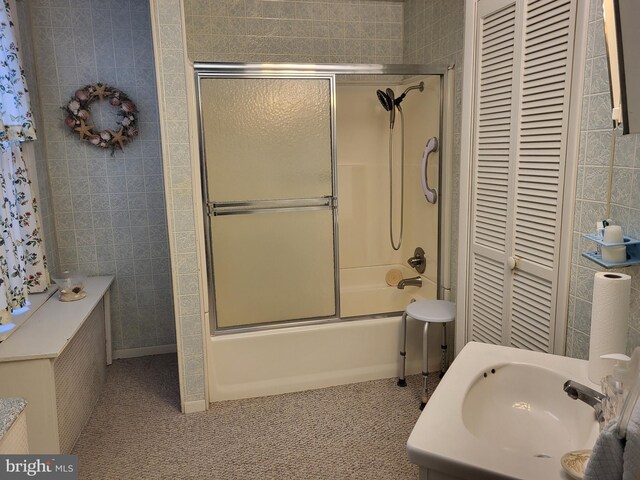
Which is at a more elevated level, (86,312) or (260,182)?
(260,182)

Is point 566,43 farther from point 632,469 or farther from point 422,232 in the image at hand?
point 422,232

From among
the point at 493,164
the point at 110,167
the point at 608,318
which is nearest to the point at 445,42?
the point at 493,164

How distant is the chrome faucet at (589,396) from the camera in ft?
3.95

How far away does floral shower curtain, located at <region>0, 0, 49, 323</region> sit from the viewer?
2.55 m

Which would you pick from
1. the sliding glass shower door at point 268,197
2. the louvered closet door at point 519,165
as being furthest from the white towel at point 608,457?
the sliding glass shower door at point 268,197

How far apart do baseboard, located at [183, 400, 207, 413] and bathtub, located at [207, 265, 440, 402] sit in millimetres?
97

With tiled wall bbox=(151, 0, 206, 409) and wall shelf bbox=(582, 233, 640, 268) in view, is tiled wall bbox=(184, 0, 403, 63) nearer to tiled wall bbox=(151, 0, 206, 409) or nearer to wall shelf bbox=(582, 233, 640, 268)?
tiled wall bbox=(151, 0, 206, 409)

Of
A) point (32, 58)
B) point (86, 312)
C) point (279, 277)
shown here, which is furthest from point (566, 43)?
point (32, 58)

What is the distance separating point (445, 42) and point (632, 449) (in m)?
2.80

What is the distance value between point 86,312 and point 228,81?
4.92 feet

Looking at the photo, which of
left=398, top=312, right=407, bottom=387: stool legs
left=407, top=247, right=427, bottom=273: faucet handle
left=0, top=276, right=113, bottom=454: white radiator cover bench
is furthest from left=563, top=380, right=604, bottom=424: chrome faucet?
left=407, top=247, right=427, bottom=273: faucet handle

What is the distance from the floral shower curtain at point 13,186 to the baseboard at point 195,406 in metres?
1.05

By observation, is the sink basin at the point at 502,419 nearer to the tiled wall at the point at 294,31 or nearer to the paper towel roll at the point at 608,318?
the paper towel roll at the point at 608,318

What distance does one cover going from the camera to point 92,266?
3.53 m
